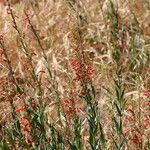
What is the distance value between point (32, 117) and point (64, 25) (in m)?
3.10

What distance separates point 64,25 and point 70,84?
304 centimetres

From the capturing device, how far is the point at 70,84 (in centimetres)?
211

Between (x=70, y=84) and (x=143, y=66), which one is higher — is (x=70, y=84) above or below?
above

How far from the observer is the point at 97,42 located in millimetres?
4668

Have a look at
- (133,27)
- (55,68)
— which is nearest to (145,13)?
(133,27)

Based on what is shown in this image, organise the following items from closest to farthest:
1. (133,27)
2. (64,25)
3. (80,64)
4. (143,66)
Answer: (80,64) < (143,66) < (133,27) < (64,25)

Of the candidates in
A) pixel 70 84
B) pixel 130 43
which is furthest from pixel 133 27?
pixel 70 84

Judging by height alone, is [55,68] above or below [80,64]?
below

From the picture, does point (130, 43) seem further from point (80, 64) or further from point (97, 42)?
point (80, 64)

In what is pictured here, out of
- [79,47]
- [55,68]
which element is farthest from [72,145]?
[55,68]

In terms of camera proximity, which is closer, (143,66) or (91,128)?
(91,128)

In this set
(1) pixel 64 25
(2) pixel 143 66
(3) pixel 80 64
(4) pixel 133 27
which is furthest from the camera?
(1) pixel 64 25

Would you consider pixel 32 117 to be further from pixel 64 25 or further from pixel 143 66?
pixel 64 25

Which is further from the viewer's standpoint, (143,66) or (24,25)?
(24,25)
